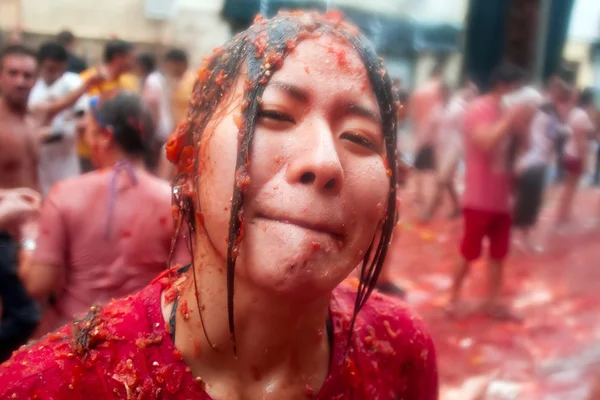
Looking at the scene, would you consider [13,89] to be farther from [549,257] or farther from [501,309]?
[549,257]

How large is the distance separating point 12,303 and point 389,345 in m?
2.44

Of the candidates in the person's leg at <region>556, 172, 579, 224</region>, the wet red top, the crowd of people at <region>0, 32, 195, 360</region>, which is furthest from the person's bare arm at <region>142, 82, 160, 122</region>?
the person's leg at <region>556, 172, 579, 224</region>

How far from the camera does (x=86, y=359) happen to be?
1.09 metres

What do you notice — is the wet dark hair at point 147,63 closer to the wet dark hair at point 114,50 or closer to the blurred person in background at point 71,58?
the blurred person in background at point 71,58

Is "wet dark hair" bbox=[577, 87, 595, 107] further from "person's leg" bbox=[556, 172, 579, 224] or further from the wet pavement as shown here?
the wet pavement

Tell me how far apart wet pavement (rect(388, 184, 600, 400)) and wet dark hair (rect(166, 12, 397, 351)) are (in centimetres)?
84

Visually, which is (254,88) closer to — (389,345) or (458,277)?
(389,345)

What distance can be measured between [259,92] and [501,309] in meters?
4.27

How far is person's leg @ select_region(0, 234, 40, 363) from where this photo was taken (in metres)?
3.04

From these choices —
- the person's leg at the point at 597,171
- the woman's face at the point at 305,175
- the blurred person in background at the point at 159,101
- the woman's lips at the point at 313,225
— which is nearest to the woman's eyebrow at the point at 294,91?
→ the woman's face at the point at 305,175

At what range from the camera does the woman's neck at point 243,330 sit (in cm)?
111

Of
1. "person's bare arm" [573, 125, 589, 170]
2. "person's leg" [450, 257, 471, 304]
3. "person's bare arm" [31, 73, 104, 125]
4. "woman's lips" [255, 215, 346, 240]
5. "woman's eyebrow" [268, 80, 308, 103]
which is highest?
"woman's eyebrow" [268, 80, 308, 103]

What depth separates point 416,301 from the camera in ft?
16.4

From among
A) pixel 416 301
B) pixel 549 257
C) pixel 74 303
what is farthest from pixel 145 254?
pixel 549 257
